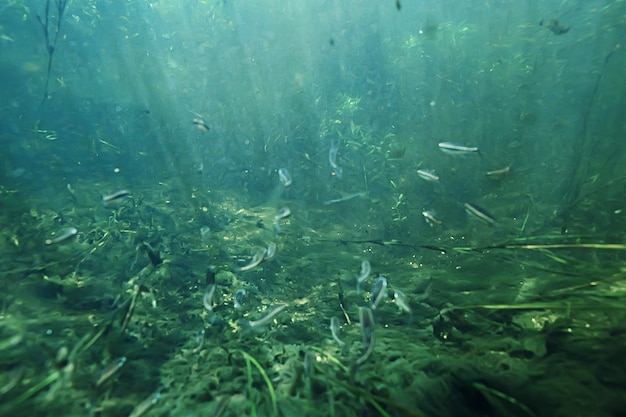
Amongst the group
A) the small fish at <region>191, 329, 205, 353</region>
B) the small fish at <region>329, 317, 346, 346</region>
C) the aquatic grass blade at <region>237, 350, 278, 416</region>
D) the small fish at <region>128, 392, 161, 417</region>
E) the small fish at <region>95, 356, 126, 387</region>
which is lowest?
the small fish at <region>329, 317, 346, 346</region>

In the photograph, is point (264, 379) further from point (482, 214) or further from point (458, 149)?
point (458, 149)

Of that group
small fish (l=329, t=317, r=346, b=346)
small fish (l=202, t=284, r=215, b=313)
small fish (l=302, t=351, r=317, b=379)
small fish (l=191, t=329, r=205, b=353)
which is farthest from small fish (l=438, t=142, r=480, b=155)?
small fish (l=191, t=329, r=205, b=353)

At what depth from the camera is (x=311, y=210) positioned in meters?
9.62

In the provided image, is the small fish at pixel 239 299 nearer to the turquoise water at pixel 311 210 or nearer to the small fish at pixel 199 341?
the turquoise water at pixel 311 210

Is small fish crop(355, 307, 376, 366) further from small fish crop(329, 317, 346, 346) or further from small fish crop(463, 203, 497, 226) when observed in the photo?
small fish crop(463, 203, 497, 226)

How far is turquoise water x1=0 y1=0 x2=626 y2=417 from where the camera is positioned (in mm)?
2990

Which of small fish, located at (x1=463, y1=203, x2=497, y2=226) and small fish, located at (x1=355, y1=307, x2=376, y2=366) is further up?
small fish, located at (x1=463, y1=203, x2=497, y2=226)

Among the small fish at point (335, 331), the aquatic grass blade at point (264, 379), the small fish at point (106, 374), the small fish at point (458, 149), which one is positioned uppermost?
the small fish at point (458, 149)

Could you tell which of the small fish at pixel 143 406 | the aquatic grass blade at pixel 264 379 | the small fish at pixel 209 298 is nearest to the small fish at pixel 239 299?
the small fish at pixel 209 298

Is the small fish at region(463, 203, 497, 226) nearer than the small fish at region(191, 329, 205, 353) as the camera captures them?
No

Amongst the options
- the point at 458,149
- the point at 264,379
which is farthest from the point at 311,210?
the point at 264,379

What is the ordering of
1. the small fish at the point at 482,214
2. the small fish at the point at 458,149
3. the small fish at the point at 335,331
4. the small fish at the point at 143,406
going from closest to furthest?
the small fish at the point at 143,406
the small fish at the point at 335,331
the small fish at the point at 482,214
the small fish at the point at 458,149

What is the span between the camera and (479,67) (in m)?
11.1

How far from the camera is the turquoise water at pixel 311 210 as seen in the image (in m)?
2.99
